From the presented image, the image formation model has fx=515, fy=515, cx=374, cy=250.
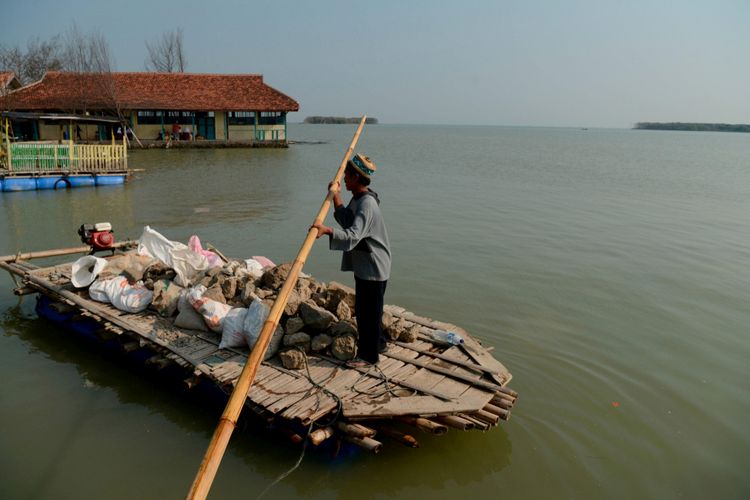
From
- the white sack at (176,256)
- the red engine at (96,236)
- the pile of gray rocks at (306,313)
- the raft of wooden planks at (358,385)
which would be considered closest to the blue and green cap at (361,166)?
the pile of gray rocks at (306,313)

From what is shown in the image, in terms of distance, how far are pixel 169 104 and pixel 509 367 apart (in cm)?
3186

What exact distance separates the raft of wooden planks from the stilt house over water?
97.9ft

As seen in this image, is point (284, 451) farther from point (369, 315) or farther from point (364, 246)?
point (364, 246)

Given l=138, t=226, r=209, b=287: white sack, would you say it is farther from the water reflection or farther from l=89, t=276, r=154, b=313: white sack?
the water reflection

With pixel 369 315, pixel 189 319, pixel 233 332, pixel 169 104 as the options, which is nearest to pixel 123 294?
pixel 189 319

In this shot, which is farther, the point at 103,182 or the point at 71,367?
the point at 103,182

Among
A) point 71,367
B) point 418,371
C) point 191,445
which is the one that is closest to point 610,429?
point 418,371

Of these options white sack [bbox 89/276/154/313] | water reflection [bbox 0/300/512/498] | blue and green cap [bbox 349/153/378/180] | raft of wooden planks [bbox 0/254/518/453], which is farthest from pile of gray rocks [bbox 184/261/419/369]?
blue and green cap [bbox 349/153/378/180]

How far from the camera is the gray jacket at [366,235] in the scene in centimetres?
407

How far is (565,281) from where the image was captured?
351 inches

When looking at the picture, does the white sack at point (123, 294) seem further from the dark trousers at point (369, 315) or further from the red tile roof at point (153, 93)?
the red tile roof at point (153, 93)

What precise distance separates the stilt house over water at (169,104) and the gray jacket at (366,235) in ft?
101

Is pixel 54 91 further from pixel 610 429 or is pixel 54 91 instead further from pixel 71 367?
pixel 610 429

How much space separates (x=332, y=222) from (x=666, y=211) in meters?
10.1
